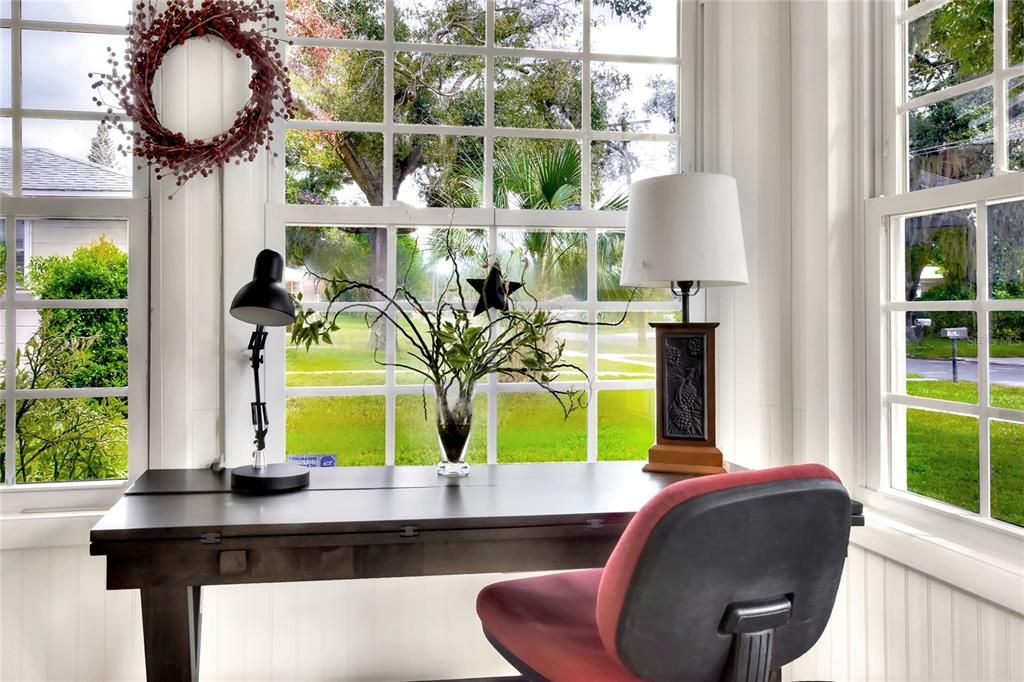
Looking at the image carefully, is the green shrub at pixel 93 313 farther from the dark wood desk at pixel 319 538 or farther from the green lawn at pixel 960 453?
the green lawn at pixel 960 453

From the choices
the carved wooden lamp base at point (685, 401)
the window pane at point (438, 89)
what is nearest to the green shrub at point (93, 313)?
the window pane at point (438, 89)

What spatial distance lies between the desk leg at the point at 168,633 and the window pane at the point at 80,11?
1738 millimetres

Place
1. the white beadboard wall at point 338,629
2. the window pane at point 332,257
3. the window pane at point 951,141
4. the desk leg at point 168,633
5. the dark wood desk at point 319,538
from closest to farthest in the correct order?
the dark wood desk at point 319,538 < the desk leg at point 168,633 < the window pane at point 951,141 < the white beadboard wall at point 338,629 < the window pane at point 332,257

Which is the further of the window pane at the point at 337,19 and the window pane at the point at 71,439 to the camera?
the window pane at the point at 337,19

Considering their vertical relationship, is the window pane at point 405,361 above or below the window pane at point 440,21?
below

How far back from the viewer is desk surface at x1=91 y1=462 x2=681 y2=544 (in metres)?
1.56

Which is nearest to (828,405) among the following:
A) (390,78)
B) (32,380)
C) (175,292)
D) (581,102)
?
(581,102)

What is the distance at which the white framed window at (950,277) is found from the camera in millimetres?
1733

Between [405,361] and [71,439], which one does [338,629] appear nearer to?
[405,361]

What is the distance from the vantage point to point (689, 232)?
6.48 feet

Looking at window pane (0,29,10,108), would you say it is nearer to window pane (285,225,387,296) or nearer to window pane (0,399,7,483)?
window pane (0,399,7,483)

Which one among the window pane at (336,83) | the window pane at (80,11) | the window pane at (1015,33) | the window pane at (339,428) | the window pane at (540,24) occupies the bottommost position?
the window pane at (339,428)

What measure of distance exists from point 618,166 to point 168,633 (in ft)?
6.43

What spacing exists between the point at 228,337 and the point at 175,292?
8.1 inches
